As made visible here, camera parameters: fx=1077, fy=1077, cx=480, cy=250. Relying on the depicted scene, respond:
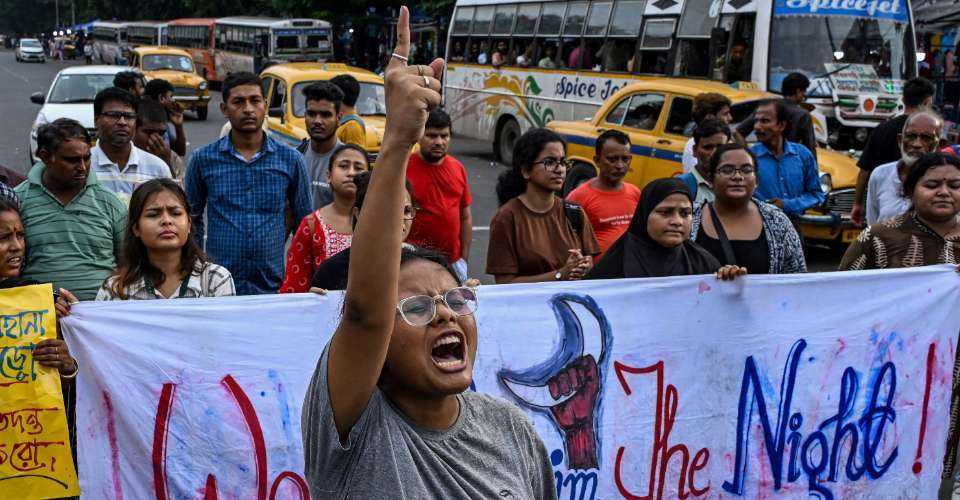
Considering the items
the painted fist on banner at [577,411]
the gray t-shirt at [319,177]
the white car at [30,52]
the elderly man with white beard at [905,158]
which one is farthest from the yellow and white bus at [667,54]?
the white car at [30,52]

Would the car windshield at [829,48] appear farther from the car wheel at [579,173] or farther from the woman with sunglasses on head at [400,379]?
the woman with sunglasses on head at [400,379]

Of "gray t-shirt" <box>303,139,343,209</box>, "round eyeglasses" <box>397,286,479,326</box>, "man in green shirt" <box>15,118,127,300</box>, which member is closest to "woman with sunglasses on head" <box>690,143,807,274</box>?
"gray t-shirt" <box>303,139,343,209</box>

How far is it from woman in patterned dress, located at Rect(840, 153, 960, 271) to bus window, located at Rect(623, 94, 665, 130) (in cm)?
688

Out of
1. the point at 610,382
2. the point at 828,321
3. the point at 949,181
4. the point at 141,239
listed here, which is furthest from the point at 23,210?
the point at 949,181

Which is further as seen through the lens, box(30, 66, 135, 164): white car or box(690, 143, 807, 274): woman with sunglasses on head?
box(30, 66, 135, 164): white car

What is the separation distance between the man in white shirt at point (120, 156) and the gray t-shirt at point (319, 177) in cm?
91

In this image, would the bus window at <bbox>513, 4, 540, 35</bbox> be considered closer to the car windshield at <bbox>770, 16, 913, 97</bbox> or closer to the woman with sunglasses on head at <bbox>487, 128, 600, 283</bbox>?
the car windshield at <bbox>770, 16, 913, 97</bbox>

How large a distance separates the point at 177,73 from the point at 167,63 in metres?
0.69

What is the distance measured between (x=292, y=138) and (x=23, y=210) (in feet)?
24.9

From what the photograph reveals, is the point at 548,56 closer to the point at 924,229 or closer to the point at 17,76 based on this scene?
the point at 924,229

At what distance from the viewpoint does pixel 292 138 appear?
12.2 meters

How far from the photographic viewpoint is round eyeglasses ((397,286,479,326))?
2000 millimetres

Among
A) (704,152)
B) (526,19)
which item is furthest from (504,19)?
(704,152)

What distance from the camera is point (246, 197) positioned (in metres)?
5.46
